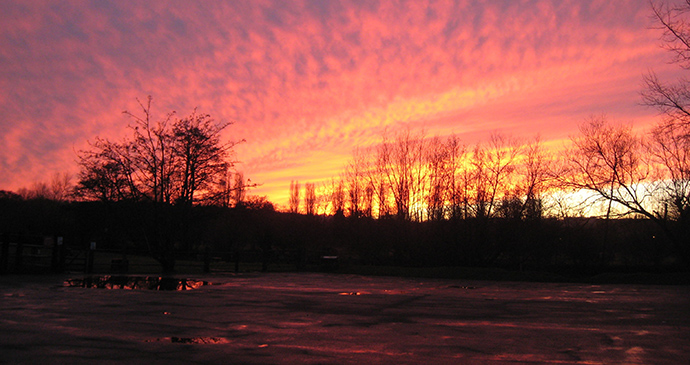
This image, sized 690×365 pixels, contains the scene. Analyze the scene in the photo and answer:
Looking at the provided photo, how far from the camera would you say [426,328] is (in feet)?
23.6

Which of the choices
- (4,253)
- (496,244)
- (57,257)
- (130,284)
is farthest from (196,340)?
(496,244)

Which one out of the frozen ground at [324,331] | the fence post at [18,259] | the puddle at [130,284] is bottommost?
the puddle at [130,284]

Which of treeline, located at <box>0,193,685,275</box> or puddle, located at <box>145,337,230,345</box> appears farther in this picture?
treeline, located at <box>0,193,685,275</box>

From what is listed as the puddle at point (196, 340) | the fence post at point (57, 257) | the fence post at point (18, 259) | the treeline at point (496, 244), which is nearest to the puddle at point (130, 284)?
the fence post at point (18, 259)

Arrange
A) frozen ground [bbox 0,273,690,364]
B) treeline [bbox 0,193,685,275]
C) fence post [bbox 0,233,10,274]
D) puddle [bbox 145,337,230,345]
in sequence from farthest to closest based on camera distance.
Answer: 1. treeline [bbox 0,193,685,275]
2. fence post [bbox 0,233,10,274]
3. puddle [bbox 145,337,230,345]
4. frozen ground [bbox 0,273,690,364]

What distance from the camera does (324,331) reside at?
266 inches

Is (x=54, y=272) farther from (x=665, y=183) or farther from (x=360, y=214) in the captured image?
(x=665, y=183)

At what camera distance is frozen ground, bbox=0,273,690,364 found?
5.16m

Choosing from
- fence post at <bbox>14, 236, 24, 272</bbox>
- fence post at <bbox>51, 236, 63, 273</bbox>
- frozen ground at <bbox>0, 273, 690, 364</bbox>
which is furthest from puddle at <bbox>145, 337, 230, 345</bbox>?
fence post at <bbox>51, 236, 63, 273</bbox>

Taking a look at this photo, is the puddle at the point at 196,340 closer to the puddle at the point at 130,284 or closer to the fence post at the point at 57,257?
the puddle at the point at 130,284

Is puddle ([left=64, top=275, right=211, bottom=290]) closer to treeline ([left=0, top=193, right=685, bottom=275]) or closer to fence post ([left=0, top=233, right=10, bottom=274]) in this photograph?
fence post ([left=0, top=233, right=10, bottom=274])

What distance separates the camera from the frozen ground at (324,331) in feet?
16.9

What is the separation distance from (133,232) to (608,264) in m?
33.4

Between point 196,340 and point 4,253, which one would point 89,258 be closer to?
point 4,253
